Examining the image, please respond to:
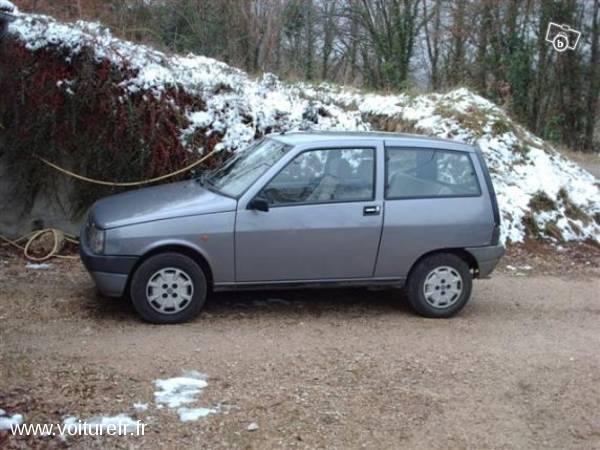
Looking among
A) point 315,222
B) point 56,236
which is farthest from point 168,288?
point 56,236

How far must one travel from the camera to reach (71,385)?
16.7 feet

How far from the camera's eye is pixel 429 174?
7.23 metres

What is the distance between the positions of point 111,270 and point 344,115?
19.2ft

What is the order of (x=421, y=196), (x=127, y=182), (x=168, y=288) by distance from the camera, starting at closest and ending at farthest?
1. (x=168, y=288)
2. (x=421, y=196)
3. (x=127, y=182)

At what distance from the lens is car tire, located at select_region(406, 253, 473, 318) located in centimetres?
714

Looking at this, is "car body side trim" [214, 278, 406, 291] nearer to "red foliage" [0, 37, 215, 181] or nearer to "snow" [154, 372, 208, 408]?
"snow" [154, 372, 208, 408]

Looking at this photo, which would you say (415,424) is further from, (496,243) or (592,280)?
(592,280)

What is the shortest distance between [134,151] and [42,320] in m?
3.49

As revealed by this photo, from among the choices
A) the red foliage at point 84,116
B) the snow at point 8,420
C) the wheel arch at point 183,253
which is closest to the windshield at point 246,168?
the wheel arch at point 183,253

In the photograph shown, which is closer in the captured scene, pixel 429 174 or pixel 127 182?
pixel 429 174

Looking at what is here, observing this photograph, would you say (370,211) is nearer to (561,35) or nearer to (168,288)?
(168,288)

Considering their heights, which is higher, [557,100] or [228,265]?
[557,100]

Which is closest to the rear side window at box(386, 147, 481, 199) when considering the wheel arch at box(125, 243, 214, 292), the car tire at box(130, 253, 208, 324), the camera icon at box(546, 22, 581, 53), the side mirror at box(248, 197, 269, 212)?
the side mirror at box(248, 197, 269, 212)

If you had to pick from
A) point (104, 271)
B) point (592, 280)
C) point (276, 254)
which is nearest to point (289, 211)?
point (276, 254)
